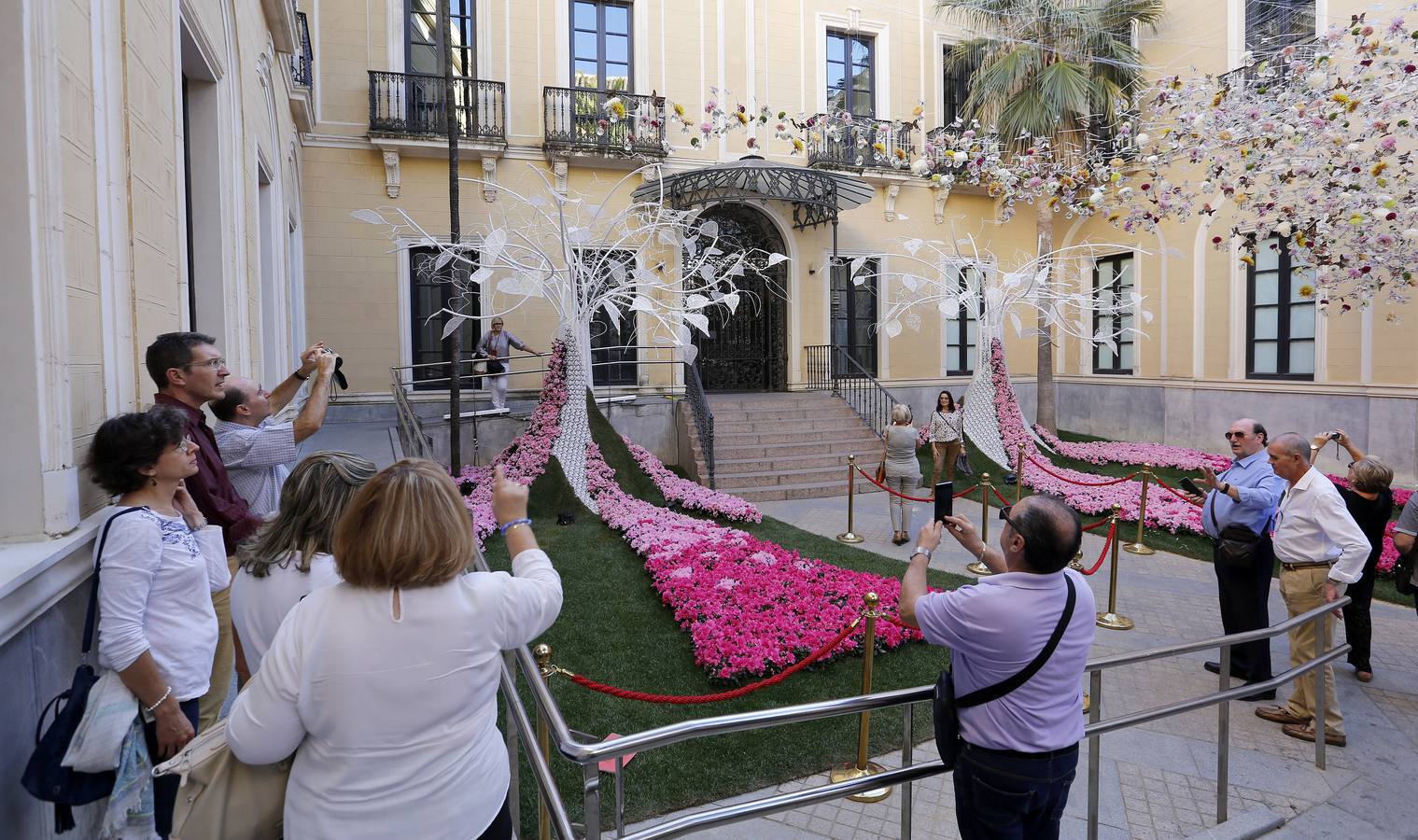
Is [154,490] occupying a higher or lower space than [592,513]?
higher

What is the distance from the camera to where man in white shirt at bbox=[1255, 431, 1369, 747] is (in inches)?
180

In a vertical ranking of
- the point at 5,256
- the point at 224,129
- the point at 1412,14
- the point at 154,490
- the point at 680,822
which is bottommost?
the point at 680,822

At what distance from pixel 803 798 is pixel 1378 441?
1483 cm

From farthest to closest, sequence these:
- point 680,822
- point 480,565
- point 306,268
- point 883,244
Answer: point 883,244 < point 306,268 < point 480,565 < point 680,822

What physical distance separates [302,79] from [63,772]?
13690 mm

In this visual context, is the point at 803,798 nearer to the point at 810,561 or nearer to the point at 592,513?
the point at 810,561

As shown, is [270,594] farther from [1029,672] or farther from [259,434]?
[1029,672]

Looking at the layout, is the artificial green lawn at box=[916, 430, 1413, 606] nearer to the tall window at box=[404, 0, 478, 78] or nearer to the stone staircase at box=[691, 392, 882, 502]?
the stone staircase at box=[691, 392, 882, 502]

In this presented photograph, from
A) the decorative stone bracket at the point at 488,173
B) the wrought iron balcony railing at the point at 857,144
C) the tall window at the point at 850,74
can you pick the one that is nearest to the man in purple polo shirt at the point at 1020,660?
the decorative stone bracket at the point at 488,173

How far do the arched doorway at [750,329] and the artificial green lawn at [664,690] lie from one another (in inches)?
368

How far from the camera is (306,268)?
13797 millimetres

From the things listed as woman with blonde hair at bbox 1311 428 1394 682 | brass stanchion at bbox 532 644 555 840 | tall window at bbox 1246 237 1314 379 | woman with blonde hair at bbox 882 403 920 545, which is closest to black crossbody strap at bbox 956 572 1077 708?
brass stanchion at bbox 532 644 555 840

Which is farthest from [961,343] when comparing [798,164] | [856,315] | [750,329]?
[798,164]

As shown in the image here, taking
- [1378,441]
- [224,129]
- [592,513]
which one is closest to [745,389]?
[592,513]
